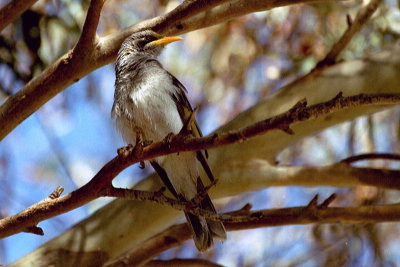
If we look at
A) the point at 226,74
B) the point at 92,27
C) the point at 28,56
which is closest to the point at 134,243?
the point at 92,27

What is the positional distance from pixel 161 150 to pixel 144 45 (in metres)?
1.89

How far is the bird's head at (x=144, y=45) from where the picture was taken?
4.05 metres

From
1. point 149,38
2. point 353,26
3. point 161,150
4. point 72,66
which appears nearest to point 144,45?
point 149,38

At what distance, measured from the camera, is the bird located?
3297 millimetres

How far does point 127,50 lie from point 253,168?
1196mm

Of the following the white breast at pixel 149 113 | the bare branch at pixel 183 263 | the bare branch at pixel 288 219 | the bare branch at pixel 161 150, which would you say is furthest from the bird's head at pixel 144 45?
the bare branch at pixel 161 150

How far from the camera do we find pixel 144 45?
421 cm

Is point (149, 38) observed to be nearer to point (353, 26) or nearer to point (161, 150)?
point (353, 26)

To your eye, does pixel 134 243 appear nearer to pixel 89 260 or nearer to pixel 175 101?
pixel 89 260

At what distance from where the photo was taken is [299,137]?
399 centimetres

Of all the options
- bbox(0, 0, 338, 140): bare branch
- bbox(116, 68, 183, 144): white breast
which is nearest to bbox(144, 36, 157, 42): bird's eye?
bbox(116, 68, 183, 144): white breast

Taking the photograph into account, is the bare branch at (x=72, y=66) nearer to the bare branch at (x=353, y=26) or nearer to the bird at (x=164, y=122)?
the bird at (x=164, y=122)

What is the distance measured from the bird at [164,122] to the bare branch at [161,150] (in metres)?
0.73

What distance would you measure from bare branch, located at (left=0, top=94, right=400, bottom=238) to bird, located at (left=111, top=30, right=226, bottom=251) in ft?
2.40
